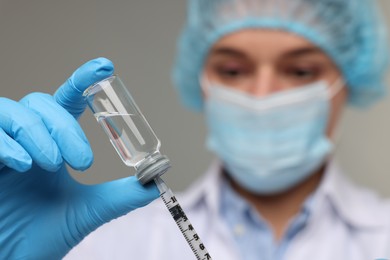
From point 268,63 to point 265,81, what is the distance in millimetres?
45

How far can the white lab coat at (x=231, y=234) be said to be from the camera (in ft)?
4.74

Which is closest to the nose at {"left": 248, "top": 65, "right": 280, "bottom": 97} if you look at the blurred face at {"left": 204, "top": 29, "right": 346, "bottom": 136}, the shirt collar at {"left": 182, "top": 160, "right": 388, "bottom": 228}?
the blurred face at {"left": 204, "top": 29, "right": 346, "bottom": 136}

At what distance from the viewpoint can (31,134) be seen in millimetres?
872

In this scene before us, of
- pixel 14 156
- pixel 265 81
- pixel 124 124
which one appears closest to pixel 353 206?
pixel 265 81

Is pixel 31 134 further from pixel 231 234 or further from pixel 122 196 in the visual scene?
pixel 231 234

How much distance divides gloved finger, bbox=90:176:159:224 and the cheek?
2.43 ft

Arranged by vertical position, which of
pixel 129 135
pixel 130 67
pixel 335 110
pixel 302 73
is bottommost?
pixel 335 110

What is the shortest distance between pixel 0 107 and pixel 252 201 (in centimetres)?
83

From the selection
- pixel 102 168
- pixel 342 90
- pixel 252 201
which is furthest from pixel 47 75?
pixel 342 90

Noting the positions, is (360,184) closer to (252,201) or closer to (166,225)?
(252,201)

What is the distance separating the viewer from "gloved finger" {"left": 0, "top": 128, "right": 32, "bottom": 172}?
85cm

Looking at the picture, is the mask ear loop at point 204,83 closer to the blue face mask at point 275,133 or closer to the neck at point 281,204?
the blue face mask at point 275,133

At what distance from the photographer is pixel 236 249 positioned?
1.46m

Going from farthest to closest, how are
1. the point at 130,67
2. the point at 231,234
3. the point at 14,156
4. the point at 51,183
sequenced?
1. the point at 130,67
2. the point at 231,234
3. the point at 51,183
4. the point at 14,156
